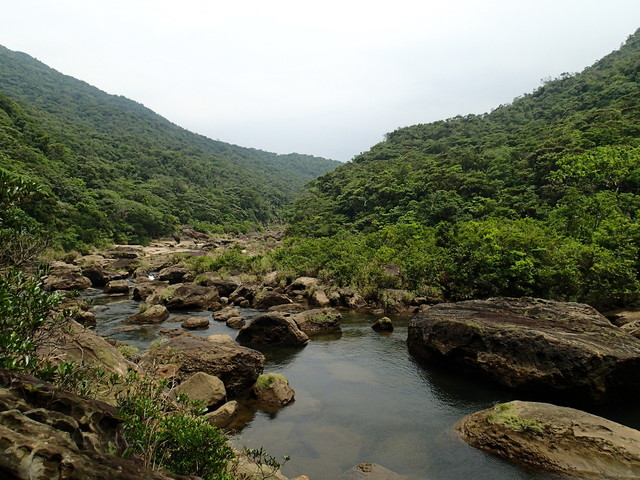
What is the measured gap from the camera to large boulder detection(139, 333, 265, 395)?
1217 cm

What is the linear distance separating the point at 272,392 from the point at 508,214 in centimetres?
3407

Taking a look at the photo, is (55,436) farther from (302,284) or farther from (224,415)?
(302,284)

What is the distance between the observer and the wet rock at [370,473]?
328 inches

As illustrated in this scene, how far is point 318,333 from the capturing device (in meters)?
19.4

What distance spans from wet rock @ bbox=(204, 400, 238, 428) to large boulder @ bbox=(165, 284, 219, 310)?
14.2 m

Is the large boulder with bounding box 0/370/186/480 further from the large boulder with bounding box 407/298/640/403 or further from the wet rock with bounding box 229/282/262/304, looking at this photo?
the wet rock with bounding box 229/282/262/304

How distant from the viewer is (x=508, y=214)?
38250 millimetres

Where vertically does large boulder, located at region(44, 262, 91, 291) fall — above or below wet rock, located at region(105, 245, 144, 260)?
above

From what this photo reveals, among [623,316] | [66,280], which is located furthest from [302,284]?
[623,316]

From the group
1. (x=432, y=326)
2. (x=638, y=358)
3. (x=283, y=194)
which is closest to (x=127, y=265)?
(x=432, y=326)

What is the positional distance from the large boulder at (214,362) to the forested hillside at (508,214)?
14930 mm

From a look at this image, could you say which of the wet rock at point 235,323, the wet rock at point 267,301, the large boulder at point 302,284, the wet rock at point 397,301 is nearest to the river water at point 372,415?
the wet rock at point 235,323

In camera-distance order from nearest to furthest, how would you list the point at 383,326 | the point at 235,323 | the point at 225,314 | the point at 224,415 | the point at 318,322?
the point at 224,415, the point at 383,326, the point at 318,322, the point at 235,323, the point at 225,314

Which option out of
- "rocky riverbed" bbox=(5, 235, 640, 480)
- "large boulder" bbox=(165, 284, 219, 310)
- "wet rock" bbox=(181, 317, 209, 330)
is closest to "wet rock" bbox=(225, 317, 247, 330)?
"rocky riverbed" bbox=(5, 235, 640, 480)
